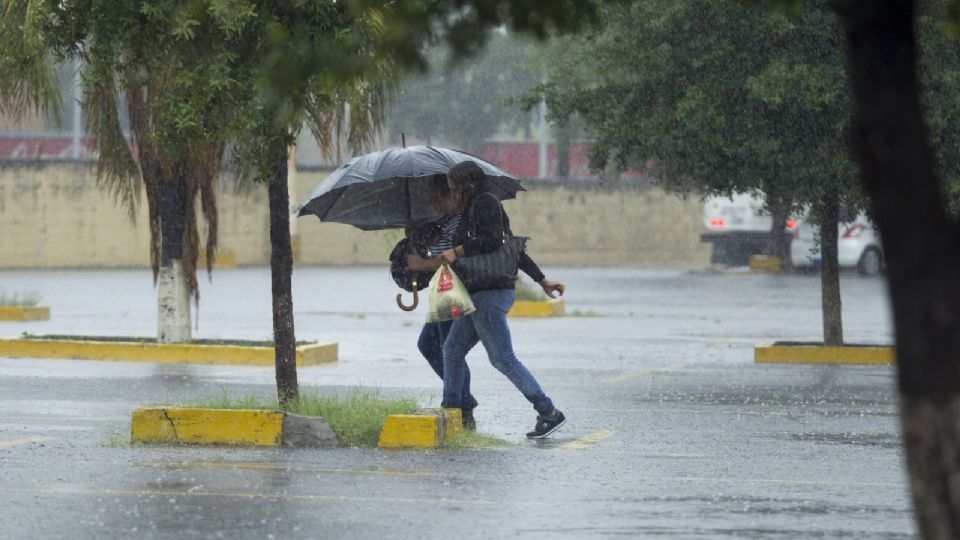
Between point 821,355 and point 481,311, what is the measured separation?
8187 millimetres

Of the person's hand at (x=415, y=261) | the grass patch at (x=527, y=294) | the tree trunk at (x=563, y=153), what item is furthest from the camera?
the tree trunk at (x=563, y=153)

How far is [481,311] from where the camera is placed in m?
11.2

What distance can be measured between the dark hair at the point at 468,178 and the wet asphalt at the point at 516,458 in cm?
149

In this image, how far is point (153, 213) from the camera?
717 inches

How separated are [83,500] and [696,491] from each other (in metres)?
3.03

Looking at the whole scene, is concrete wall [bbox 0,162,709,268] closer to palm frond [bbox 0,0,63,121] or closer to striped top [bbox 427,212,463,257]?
palm frond [bbox 0,0,63,121]

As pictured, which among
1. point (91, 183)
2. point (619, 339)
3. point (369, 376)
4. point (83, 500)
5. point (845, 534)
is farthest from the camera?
point (91, 183)

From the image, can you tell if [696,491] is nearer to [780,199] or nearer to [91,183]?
[780,199]

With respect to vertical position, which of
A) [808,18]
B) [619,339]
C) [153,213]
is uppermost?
[808,18]

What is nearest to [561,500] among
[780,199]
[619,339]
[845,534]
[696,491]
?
[696,491]

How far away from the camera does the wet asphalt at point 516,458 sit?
26.7 ft

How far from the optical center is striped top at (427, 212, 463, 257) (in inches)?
449

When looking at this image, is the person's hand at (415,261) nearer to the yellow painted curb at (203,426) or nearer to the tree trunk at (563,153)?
the yellow painted curb at (203,426)

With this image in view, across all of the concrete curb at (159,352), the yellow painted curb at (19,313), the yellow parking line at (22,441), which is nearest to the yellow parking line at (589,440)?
the yellow parking line at (22,441)
